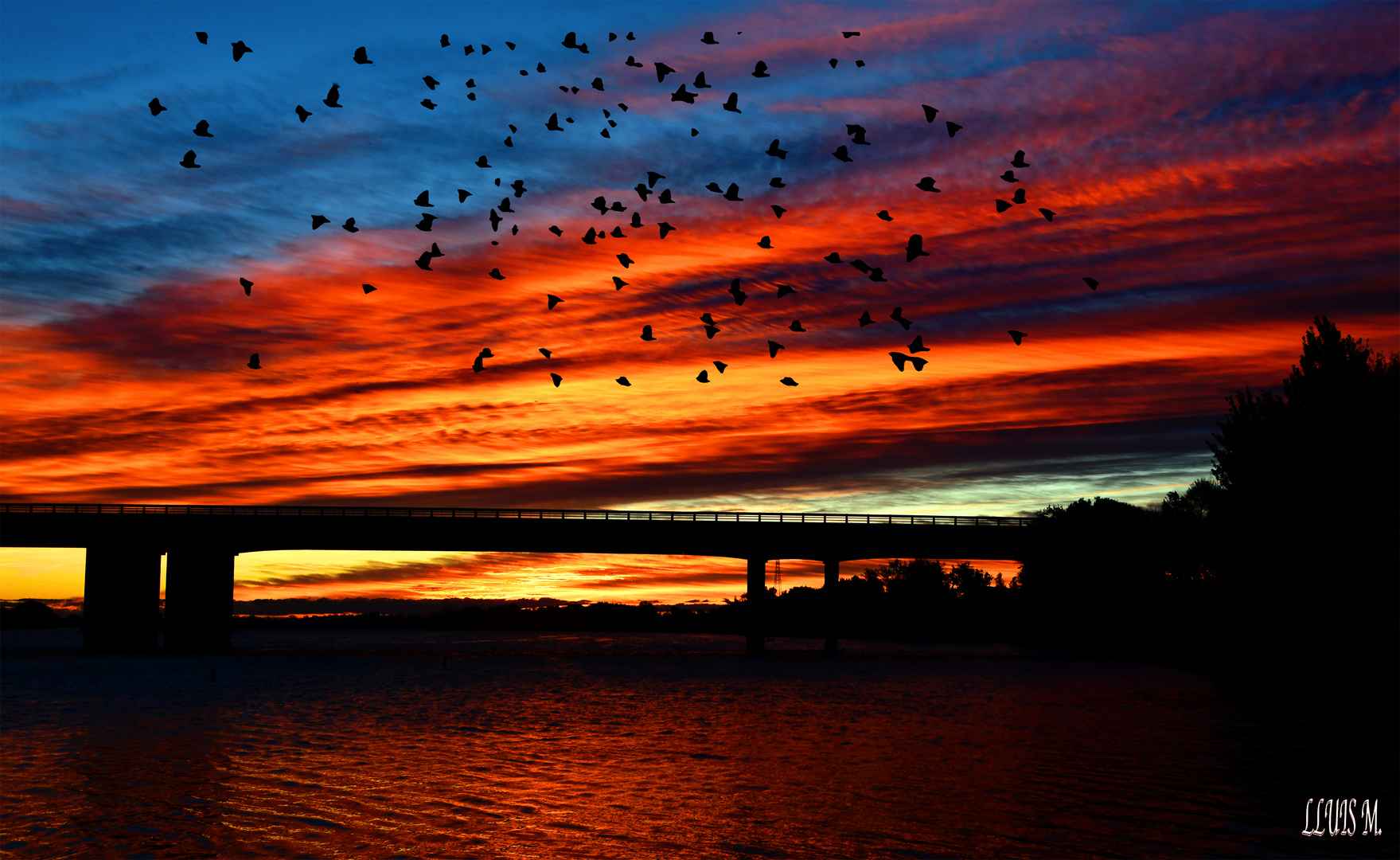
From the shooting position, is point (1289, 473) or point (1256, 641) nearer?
point (1289, 473)

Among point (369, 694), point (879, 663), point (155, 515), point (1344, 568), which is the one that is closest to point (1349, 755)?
point (1344, 568)

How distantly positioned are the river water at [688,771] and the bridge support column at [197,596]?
31877 mm

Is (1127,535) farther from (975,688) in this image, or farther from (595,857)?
(595,857)

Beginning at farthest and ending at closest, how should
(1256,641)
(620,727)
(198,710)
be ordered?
(1256,641) < (198,710) < (620,727)

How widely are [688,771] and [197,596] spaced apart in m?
75.3

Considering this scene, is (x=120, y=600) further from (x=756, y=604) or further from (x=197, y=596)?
(x=756, y=604)

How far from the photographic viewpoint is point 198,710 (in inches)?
1841

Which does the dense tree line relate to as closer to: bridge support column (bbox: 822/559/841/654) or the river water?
the river water

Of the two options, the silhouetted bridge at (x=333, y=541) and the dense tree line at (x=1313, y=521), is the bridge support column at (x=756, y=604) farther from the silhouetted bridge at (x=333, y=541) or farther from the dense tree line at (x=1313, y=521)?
the dense tree line at (x=1313, y=521)

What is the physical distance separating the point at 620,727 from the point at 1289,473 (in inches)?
1243

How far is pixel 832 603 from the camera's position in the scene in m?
103

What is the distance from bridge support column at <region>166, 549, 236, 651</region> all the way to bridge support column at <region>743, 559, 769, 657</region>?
1628 inches

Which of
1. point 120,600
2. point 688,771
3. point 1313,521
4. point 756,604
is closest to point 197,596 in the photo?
point 120,600

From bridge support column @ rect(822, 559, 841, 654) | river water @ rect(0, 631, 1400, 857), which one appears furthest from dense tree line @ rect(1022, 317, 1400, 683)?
bridge support column @ rect(822, 559, 841, 654)
